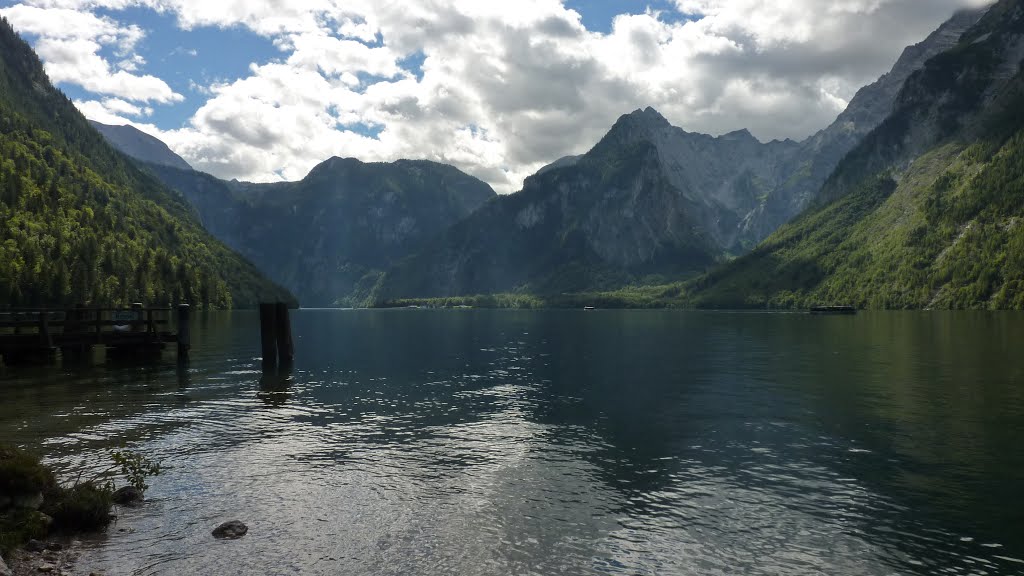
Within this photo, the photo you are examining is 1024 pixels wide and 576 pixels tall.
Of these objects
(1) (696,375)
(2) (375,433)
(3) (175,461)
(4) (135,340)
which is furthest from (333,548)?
(4) (135,340)

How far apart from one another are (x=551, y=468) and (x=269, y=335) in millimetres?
42386

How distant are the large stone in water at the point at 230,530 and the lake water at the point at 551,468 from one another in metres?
0.38

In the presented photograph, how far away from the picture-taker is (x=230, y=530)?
17703 millimetres

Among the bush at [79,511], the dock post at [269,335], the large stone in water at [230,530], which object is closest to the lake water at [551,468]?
the large stone in water at [230,530]

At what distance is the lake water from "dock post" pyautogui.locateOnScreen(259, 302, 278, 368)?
557cm

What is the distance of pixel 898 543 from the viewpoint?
17.2 meters

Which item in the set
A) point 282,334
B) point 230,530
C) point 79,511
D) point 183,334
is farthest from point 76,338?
point 230,530

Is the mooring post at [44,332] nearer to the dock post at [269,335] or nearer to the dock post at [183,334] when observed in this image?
the dock post at [183,334]

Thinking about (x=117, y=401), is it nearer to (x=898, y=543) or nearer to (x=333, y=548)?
(x=333, y=548)

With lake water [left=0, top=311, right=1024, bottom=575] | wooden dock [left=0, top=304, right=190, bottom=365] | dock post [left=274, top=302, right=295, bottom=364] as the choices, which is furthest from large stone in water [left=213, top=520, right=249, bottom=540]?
dock post [left=274, top=302, right=295, bottom=364]

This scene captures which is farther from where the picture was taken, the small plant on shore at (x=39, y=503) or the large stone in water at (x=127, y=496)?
the large stone in water at (x=127, y=496)

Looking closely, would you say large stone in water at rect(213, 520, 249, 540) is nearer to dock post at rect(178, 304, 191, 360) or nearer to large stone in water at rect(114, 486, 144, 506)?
large stone in water at rect(114, 486, 144, 506)

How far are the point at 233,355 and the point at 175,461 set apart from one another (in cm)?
4906

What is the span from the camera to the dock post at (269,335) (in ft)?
191
